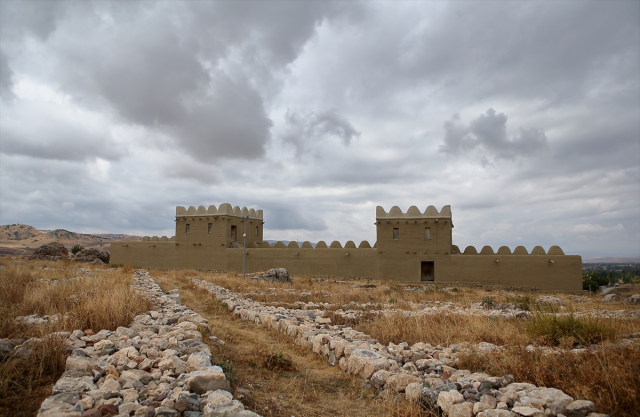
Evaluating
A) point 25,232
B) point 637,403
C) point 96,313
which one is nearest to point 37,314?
point 96,313

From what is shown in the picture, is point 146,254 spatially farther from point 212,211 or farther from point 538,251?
point 538,251

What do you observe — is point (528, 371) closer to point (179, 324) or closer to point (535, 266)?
point (179, 324)

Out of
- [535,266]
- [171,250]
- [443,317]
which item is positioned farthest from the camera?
[171,250]

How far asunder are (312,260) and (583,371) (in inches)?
936

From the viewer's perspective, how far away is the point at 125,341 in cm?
528

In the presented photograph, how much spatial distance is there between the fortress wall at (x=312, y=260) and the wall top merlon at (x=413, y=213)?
2641 millimetres

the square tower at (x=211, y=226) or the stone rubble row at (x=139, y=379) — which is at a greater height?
the square tower at (x=211, y=226)

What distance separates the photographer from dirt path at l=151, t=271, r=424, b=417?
4367 millimetres

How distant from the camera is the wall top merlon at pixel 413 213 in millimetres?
25497

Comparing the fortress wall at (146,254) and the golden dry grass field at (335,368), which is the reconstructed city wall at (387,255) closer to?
the fortress wall at (146,254)

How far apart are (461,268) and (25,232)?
101 metres

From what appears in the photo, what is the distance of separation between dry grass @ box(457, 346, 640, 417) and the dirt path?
1.52 meters

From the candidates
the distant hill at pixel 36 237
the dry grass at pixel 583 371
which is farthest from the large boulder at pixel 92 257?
the distant hill at pixel 36 237

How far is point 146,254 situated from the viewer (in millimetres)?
32531
